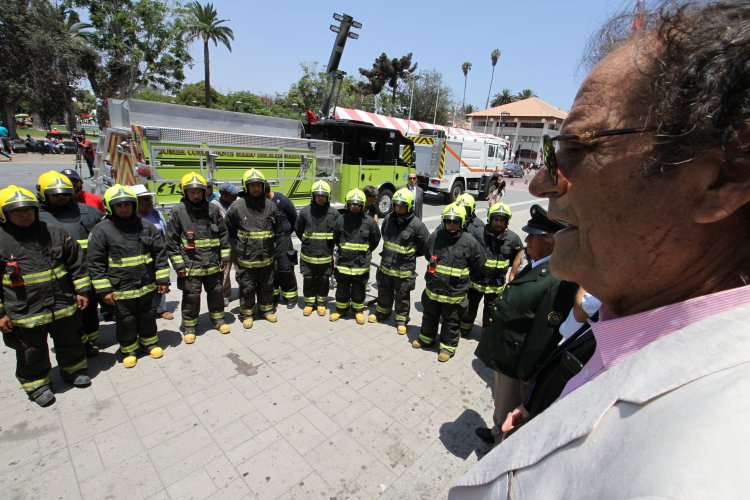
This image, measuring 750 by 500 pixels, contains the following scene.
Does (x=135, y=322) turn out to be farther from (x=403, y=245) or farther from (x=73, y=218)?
(x=403, y=245)

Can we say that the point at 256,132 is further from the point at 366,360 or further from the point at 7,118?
the point at 7,118

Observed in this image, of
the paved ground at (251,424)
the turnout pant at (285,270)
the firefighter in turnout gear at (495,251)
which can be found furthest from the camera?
the turnout pant at (285,270)

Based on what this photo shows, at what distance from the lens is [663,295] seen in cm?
71

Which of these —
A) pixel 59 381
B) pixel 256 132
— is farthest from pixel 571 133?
pixel 256 132

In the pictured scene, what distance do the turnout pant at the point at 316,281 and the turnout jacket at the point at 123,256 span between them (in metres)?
1.90

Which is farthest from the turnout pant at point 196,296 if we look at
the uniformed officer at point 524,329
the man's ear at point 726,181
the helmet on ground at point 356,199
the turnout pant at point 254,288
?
the man's ear at point 726,181

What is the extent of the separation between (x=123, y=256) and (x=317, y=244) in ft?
7.57

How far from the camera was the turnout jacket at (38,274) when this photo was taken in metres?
3.05

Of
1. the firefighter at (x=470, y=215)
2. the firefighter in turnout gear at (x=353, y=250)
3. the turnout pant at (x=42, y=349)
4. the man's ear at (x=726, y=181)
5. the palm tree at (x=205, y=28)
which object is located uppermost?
the palm tree at (x=205, y=28)

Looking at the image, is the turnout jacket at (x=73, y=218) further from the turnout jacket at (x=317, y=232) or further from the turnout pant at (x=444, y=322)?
the turnout pant at (x=444, y=322)

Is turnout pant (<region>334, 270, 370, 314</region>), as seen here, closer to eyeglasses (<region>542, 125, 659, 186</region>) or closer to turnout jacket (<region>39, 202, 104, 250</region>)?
turnout jacket (<region>39, 202, 104, 250</region>)

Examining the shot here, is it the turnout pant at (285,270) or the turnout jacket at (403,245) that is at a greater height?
the turnout jacket at (403,245)

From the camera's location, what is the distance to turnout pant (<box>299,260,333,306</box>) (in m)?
5.33

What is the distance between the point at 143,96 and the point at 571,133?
48.2 metres
